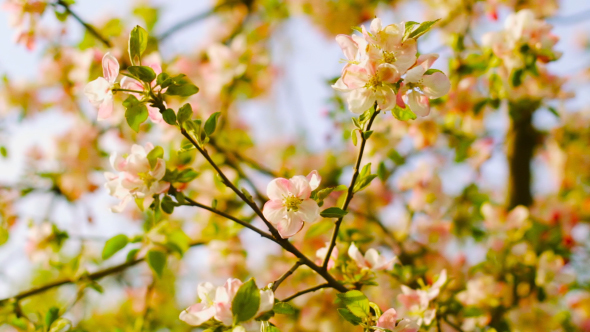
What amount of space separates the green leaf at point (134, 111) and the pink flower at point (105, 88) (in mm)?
54

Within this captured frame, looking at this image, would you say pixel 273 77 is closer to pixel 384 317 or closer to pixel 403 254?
pixel 403 254

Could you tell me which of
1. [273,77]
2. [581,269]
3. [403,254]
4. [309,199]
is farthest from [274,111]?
[309,199]

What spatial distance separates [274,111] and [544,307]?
1813 mm

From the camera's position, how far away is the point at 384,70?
67cm

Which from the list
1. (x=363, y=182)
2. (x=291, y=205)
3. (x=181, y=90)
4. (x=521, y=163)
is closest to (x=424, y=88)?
(x=363, y=182)

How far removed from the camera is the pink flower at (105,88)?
2.40 feet

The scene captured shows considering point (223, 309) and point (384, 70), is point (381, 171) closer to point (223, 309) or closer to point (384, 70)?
point (384, 70)

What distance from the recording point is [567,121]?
2.01 metres

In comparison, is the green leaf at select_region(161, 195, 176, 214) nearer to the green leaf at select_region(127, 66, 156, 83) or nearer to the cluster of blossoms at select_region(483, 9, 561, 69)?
the green leaf at select_region(127, 66, 156, 83)

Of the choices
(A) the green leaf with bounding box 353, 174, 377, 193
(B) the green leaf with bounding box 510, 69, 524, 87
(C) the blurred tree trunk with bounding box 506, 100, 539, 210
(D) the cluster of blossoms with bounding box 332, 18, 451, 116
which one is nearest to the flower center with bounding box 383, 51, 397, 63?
(D) the cluster of blossoms with bounding box 332, 18, 451, 116

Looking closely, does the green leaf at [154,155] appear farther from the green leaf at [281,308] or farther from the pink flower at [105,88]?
the green leaf at [281,308]

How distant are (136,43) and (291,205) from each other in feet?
1.16

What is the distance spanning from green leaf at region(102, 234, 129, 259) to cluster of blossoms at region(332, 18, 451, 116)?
58 cm

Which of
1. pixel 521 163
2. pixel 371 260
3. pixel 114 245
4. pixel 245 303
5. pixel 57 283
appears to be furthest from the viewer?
pixel 521 163
